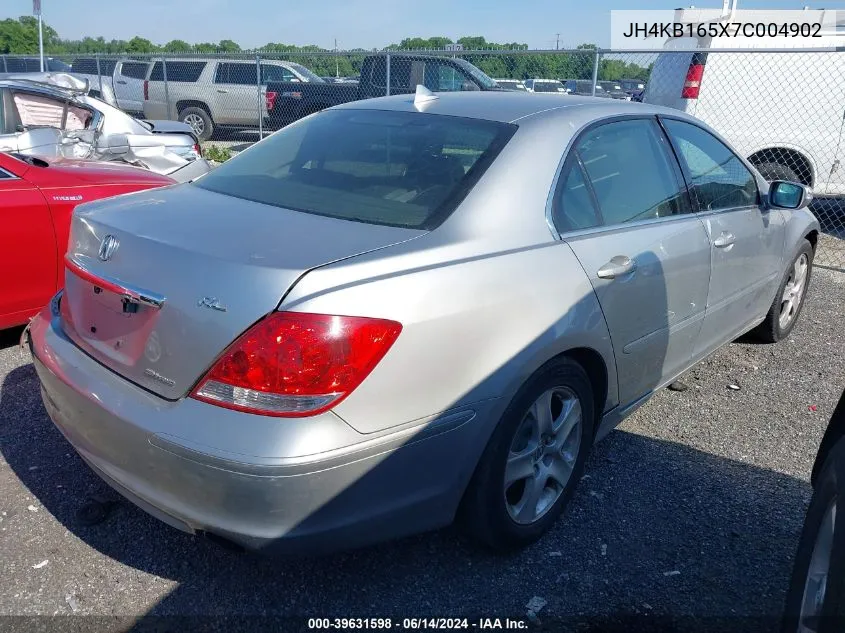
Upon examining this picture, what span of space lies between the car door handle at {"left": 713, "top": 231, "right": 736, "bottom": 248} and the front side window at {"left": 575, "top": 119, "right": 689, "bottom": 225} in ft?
0.87

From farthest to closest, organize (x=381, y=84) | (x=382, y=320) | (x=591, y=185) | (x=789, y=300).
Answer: (x=381, y=84), (x=789, y=300), (x=591, y=185), (x=382, y=320)

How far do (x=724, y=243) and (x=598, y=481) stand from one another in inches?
53.0

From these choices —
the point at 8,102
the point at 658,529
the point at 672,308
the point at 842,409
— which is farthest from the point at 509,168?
the point at 8,102

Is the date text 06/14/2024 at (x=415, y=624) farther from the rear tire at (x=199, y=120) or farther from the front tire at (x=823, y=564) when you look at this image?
the rear tire at (x=199, y=120)

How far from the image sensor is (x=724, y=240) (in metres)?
3.75

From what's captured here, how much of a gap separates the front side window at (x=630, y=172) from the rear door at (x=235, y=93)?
13.9m

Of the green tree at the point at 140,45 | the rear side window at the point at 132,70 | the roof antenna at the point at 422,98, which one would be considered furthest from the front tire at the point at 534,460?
the green tree at the point at 140,45

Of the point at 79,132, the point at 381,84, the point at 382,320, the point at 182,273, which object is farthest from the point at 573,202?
the point at 381,84

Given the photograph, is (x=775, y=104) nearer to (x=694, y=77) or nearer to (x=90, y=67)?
(x=694, y=77)

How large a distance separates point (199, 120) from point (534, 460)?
1566 centimetres

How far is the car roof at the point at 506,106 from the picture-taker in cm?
313

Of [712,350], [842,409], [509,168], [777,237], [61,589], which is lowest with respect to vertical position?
[61,589]

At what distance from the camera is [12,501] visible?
3.04m

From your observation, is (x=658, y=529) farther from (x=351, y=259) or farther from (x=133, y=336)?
(x=133, y=336)
